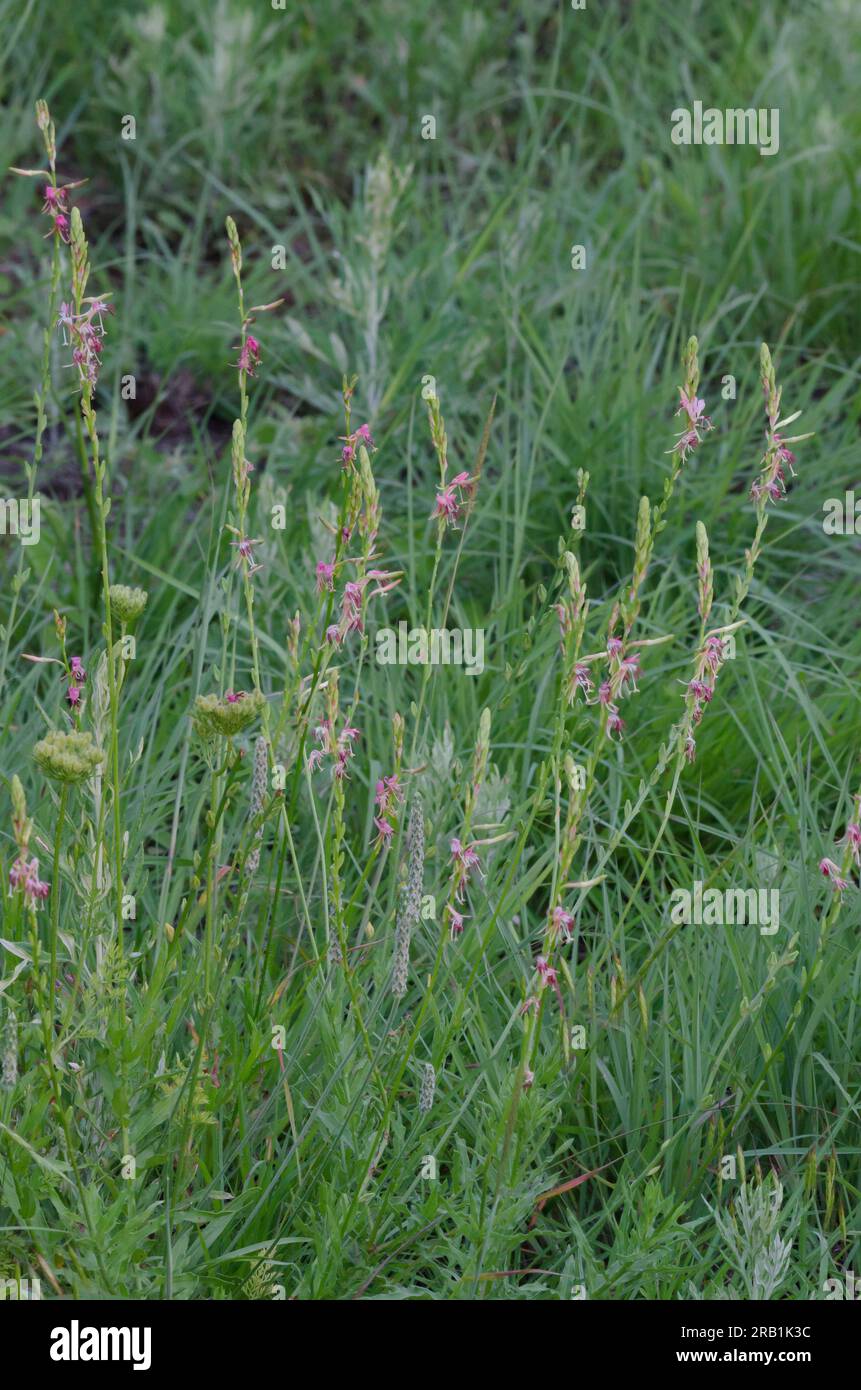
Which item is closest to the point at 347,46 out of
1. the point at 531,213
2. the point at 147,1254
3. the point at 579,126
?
the point at 579,126

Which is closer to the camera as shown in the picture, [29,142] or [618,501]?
[618,501]

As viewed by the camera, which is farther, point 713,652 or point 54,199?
point 54,199

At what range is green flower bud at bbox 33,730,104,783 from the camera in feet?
5.50

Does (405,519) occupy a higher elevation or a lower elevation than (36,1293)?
higher

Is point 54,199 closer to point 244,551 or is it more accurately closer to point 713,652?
point 244,551

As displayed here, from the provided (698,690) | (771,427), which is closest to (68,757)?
(698,690)

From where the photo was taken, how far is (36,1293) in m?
1.95

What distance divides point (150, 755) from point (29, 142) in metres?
2.77

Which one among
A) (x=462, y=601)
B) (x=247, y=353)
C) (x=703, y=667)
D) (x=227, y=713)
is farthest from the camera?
(x=462, y=601)

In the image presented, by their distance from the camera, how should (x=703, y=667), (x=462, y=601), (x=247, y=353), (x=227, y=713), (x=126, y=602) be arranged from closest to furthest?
(x=227, y=713), (x=126, y=602), (x=703, y=667), (x=247, y=353), (x=462, y=601)

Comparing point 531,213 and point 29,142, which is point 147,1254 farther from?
point 29,142

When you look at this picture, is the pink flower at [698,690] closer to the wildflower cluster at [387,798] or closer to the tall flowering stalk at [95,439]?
the wildflower cluster at [387,798]

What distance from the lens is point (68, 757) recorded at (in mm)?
1679
